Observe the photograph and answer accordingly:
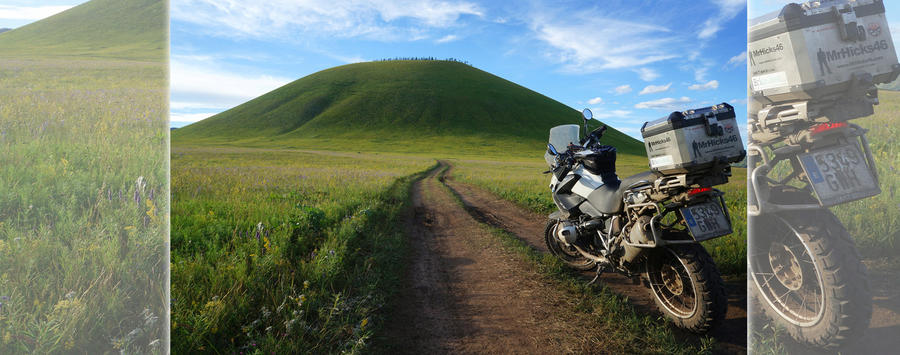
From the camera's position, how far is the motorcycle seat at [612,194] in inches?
161

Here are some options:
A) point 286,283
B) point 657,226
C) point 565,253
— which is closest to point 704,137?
point 657,226

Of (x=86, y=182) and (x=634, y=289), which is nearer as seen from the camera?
(x=86, y=182)

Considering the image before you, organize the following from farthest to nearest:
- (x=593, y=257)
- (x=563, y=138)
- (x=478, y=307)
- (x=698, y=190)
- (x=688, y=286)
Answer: (x=563, y=138) < (x=593, y=257) < (x=478, y=307) < (x=688, y=286) < (x=698, y=190)

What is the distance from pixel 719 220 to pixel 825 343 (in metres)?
1.79

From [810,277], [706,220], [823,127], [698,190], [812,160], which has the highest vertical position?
[823,127]

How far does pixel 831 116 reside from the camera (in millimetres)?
1721

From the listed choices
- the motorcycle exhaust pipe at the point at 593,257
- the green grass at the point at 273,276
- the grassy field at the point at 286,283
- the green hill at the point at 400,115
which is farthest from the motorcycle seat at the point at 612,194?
the green hill at the point at 400,115

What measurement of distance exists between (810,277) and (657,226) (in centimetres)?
156

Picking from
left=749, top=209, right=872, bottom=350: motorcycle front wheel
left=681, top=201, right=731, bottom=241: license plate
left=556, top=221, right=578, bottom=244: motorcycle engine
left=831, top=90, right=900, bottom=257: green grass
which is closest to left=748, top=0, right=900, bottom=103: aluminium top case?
left=831, top=90, right=900, bottom=257: green grass

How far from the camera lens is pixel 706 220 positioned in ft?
10.9

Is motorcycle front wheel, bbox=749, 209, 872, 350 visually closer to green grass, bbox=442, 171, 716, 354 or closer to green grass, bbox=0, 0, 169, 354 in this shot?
green grass, bbox=442, 171, 716, 354

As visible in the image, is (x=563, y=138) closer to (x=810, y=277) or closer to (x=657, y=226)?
(x=657, y=226)

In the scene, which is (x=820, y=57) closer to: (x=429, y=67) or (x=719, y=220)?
(x=719, y=220)

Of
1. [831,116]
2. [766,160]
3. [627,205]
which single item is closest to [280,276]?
[627,205]
